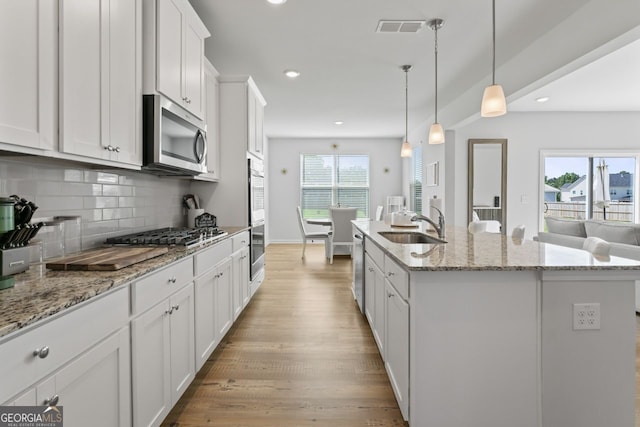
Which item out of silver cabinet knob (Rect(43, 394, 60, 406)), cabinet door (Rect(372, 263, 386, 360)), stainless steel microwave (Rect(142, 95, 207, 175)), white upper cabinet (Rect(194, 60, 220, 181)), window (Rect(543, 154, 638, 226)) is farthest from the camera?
window (Rect(543, 154, 638, 226))

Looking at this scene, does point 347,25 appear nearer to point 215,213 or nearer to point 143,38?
point 143,38

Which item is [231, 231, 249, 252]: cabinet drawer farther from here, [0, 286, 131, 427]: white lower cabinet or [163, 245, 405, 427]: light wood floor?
[0, 286, 131, 427]: white lower cabinet

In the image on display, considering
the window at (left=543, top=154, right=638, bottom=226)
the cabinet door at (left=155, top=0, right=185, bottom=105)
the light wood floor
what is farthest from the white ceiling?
the light wood floor

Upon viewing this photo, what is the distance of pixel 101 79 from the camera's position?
1.61m

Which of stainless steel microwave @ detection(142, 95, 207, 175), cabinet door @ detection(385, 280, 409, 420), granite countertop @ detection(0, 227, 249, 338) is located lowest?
cabinet door @ detection(385, 280, 409, 420)

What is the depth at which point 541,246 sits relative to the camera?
212cm

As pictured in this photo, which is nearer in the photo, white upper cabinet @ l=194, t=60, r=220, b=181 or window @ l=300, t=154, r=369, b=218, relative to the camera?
white upper cabinet @ l=194, t=60, r=220, b=181

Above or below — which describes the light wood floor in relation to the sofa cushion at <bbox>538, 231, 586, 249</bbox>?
below

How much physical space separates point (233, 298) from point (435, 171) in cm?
467

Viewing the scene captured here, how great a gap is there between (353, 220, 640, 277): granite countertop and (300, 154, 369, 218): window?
6621 mm

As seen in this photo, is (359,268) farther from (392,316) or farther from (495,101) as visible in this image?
(495,101)

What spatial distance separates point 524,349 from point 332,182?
7.54m

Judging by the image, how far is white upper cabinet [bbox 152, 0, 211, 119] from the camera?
2.03 metres

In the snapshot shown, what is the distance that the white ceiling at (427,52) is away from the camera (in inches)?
107
